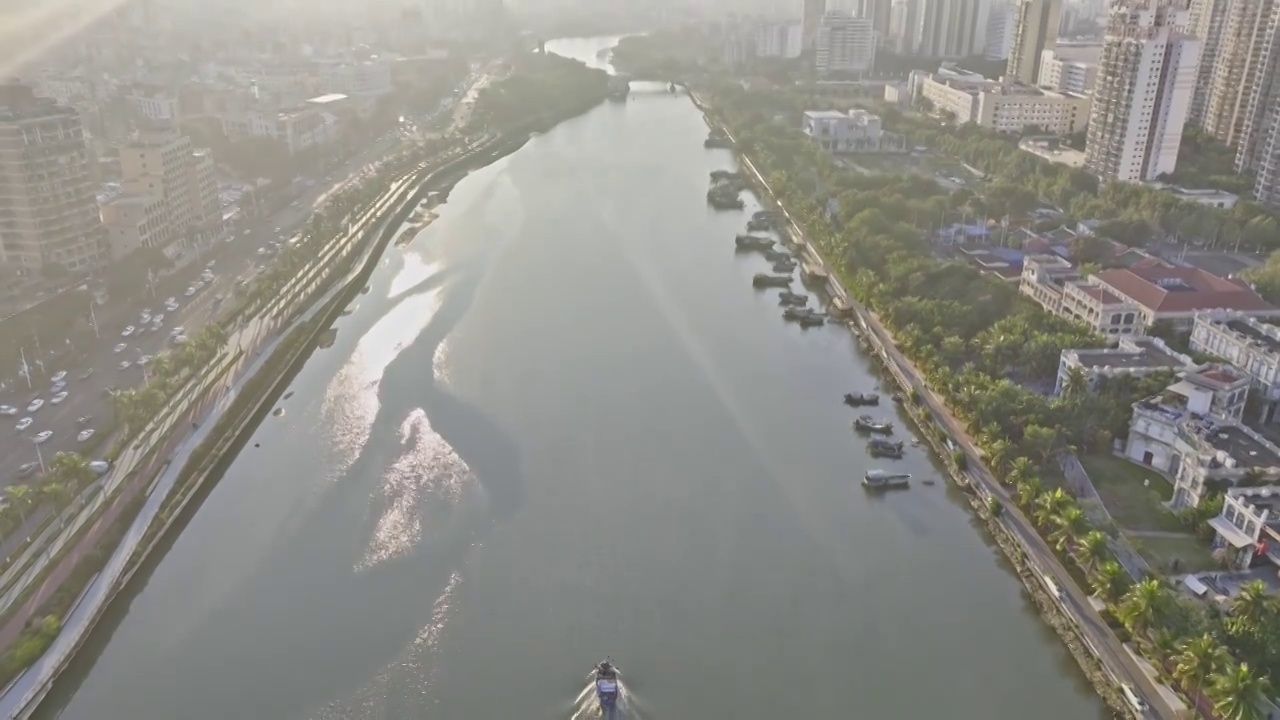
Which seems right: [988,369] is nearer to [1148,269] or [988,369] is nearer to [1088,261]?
[1148,269]

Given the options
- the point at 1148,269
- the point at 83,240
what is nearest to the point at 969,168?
the point at 1148,269

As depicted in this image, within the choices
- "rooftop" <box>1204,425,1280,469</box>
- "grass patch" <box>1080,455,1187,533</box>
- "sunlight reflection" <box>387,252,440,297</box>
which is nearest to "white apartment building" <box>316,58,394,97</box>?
"sunlight reflection" <box>387,252,440,297</box>

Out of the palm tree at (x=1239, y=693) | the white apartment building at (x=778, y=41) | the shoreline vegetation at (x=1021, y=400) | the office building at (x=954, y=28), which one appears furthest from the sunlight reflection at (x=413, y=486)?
the white apartment building at (x=778, y=41)

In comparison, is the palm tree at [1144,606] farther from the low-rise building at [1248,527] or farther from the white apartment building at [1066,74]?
the white apartment building at [1066,74]

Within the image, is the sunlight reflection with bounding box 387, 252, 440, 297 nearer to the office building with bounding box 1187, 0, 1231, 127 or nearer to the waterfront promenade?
the waterfront promenade

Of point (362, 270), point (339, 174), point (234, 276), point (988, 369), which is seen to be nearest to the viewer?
point (988, 369)

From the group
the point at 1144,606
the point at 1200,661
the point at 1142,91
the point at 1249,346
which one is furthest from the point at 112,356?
the point at 1142,91

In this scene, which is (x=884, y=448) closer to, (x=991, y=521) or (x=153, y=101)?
(x=991, y=521)
